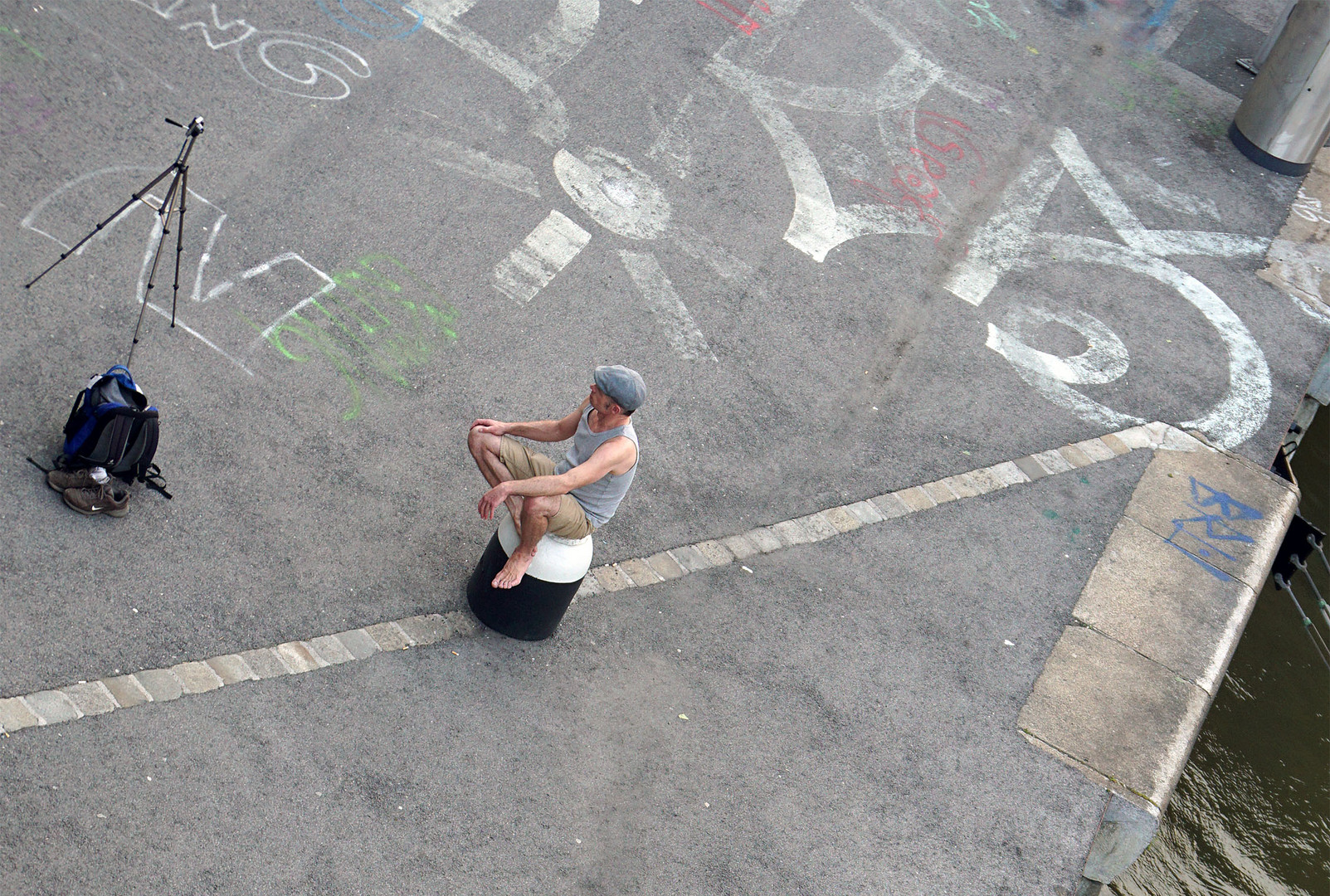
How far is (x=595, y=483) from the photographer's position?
5.97 metres

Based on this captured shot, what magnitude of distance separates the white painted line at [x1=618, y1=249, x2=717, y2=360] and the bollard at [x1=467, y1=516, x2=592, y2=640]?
2722mm

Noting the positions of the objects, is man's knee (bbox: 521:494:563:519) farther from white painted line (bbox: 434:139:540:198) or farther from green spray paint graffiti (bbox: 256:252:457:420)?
white painted line (bbox: 434:139:540:198)

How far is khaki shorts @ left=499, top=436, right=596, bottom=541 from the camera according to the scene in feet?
19.2

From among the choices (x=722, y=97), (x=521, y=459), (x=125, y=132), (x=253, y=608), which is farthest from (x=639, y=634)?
(x=722, y=97)

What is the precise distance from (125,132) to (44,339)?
210 cm

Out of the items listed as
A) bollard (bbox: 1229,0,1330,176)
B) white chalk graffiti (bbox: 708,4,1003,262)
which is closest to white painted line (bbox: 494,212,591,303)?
white chalk graffiti (bbox: 708,4,1003,262)

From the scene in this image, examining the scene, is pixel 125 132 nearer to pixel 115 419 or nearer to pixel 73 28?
pixel 73 28

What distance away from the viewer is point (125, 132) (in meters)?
8.04

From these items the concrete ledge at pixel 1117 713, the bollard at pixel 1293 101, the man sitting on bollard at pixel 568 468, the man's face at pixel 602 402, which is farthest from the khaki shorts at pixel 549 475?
the bollard at pixel 1293 101

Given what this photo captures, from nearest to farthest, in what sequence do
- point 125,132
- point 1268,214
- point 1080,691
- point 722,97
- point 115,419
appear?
1. point 115,419
2. point 1080,691
3. point 125,132
4. point 722,97
5. point 1268,214

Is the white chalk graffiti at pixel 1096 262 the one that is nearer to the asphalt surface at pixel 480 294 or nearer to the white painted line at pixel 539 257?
the asphalt surface at pixel 480 294

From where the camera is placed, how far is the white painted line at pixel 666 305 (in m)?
8.47

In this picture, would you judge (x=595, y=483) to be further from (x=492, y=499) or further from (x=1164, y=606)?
(x=1164, y=606)

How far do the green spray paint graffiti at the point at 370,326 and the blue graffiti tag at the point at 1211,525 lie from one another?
17.7ft
